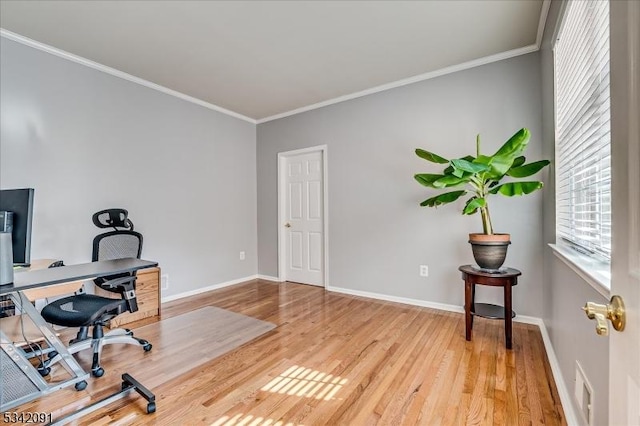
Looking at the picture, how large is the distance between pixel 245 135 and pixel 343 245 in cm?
242

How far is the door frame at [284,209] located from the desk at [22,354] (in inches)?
106

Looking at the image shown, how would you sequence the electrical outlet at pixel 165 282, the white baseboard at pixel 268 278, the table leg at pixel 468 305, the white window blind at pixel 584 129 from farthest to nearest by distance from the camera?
the white baseboard at pixel 268 278, the electrical outlet at pixel 165 282, the table leg at pixel 468 305, the white window blind at pixel 584 129

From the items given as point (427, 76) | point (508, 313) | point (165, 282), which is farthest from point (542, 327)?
Result: point (165, 282)

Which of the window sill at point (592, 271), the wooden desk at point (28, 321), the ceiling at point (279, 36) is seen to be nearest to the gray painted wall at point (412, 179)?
the ceiling at point (279, 36)

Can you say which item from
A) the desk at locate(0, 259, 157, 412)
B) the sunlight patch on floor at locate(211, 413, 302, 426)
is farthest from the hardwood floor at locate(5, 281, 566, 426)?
the desk at locate(0, 259, 157, 412)

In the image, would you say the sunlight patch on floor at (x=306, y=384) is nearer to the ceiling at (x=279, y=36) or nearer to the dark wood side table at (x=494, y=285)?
the dark wood side table at (x=494, y=285)

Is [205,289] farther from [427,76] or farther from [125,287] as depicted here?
[427,76]

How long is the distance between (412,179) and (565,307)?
1.97m

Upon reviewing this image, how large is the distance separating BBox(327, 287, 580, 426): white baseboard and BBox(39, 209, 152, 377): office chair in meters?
2.46

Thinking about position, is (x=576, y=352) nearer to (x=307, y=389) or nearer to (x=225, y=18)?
(x=307, y=389)

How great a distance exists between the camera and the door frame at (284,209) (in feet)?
13.7

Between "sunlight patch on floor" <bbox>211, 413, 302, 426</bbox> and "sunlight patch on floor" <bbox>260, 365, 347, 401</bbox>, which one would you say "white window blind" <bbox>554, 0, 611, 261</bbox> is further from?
"sunlight patch on floor" <bbox>211, 413, 302, 426</bbox>

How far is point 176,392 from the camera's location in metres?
1.84

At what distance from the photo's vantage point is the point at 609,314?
61 cm
